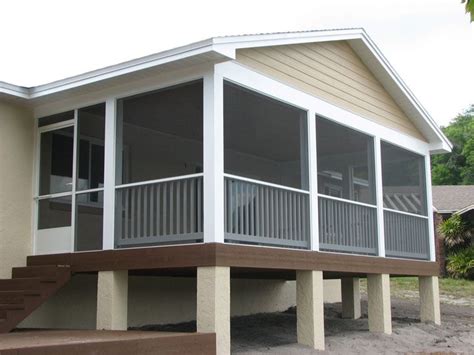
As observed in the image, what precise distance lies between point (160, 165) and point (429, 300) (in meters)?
6.95

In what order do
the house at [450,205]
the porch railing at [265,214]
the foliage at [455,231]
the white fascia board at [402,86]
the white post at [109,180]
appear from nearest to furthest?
the porch railing at [265,214]
the white post at [109,180]
the white fascia board at [402,86]
the foliage at [455,231]
the house at [450,205]

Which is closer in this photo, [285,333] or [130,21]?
[285,333]

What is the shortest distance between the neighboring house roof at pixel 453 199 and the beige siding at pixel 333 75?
1848 cm

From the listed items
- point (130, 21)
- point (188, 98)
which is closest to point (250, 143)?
point (188, 98)

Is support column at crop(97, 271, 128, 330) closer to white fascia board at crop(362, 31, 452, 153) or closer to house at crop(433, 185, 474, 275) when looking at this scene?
white fascia board at crop(362, 31, 452, 153)

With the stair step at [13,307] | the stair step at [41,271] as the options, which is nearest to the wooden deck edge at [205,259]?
the stair step at [41,271]

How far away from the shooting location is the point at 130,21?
42.5 meters

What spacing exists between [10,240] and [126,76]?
3.61 meters

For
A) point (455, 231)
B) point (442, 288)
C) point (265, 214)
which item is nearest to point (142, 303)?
point (265, 214)

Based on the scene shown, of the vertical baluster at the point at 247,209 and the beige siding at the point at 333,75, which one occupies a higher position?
the beige siding at the point at 333,75

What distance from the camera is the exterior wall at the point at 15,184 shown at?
1172cm

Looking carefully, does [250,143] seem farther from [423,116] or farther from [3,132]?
[3,132]

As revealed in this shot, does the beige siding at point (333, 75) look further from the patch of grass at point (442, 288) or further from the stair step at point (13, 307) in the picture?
the patch of grass at point (442, 288)

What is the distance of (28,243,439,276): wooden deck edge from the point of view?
975 centimetres
